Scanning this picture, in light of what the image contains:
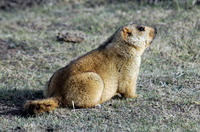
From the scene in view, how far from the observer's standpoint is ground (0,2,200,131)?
6.34 metres

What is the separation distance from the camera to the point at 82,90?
660 cm

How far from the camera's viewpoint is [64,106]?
6738 mm

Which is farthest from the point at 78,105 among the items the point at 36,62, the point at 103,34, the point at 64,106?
the point at 103,34

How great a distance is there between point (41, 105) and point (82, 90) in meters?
0.70

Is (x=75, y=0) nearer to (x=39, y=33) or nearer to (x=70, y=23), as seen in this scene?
(x=70, y=23)

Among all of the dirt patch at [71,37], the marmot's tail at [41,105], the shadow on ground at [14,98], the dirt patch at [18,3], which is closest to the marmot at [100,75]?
the marmot's tail at [41,105]

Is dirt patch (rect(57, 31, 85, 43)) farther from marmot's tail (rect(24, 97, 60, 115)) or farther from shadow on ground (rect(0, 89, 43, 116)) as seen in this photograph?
marmot's tail (rect(24, 97, 60, 115))

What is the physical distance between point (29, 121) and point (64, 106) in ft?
2.29

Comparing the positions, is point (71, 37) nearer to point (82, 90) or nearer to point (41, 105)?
point (82, 90)

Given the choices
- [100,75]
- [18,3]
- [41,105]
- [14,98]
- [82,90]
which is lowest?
[14,98]

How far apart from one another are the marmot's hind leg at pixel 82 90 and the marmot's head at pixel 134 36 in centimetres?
98

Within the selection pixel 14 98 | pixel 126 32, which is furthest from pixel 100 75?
pixel 14 98

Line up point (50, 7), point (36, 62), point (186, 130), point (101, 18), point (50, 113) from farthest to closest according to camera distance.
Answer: point (50, 7) → point (101, 18) → point (36, 62) → point (50, 113) → point (186, 130)

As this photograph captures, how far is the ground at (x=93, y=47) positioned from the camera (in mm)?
6344
